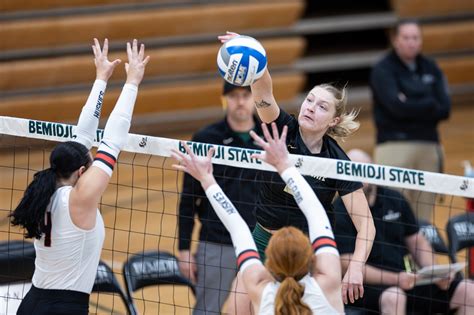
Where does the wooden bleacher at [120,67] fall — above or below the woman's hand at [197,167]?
above

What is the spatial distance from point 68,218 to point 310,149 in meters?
1.61

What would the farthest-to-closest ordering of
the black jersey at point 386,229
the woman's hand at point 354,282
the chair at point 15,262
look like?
the black jersey at point 386,229 → the chair at point 15,262 → the woman's hand at point 354,282

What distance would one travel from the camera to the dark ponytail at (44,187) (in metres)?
4.93

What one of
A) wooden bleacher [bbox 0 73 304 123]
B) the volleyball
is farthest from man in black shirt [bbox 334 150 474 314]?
wooden bleacher [bbox 0 73 304 123]

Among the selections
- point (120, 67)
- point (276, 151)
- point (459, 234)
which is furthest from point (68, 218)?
point (120, 67)

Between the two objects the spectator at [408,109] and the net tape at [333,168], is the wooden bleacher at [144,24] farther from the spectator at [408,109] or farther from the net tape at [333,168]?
the net tape at [333,168]

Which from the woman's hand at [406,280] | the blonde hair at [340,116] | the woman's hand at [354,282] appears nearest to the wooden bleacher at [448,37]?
the woman's hand at [406,280]

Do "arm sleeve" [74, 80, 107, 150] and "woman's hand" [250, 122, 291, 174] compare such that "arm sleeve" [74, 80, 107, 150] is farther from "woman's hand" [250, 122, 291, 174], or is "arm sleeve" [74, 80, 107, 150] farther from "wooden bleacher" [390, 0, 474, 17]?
"wooden bleacher" [390, 0, 474, 17]

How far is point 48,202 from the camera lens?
4.95m

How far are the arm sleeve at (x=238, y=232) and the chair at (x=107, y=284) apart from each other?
245 centimetres

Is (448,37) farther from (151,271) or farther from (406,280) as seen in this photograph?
(151,271)

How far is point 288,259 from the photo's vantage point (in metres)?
4.27

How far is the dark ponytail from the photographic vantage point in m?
4.93

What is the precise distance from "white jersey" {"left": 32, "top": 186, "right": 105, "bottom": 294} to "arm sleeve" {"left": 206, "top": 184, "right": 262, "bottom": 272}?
2.67ft
